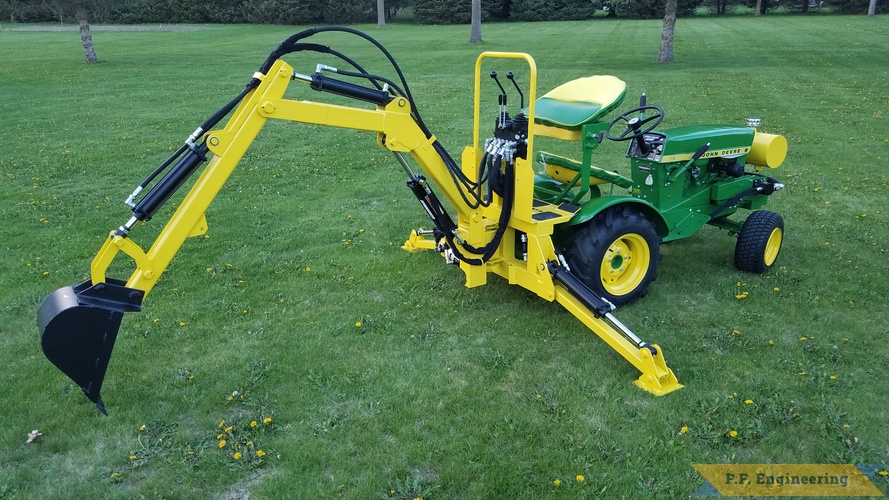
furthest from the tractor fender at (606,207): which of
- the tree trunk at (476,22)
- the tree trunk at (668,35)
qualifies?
the tree trunk at (476,22)

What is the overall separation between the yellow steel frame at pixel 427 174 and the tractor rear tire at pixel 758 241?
1.99 metres

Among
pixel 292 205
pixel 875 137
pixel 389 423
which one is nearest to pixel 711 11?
pixel 875 137

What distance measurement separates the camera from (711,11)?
53062mm

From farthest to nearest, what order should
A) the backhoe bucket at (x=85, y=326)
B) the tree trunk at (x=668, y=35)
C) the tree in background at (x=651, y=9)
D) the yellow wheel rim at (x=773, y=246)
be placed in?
the tree in background at (x=651, y=9) < the tree trunk at (x=668, y=35) < the yellow wheel rim at (x=773, y=246) < the backhoe bucket at (x=85, y=326)

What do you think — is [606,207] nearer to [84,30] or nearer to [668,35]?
[668,35]

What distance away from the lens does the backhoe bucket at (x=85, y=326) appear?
3.46 metres

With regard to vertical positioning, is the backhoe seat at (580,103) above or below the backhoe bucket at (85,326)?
above

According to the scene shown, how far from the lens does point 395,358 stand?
15.2ft

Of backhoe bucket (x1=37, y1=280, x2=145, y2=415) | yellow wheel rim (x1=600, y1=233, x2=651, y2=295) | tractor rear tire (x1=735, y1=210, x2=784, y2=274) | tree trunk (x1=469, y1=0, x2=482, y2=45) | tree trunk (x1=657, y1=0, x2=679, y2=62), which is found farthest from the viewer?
tree trunk (x1=469, y1=0, x2=482, y2=45)

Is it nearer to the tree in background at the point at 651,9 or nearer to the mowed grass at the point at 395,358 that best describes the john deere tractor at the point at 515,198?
the mowed grass at the point at 395,358

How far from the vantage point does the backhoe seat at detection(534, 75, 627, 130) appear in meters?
4.96

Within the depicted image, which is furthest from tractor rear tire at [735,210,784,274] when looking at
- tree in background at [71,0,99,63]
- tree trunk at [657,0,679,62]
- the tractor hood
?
tree in background at [71,0,99,63]

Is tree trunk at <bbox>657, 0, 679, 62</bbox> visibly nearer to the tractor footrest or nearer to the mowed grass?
the mowed grass

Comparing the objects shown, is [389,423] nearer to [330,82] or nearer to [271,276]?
[330,82]
